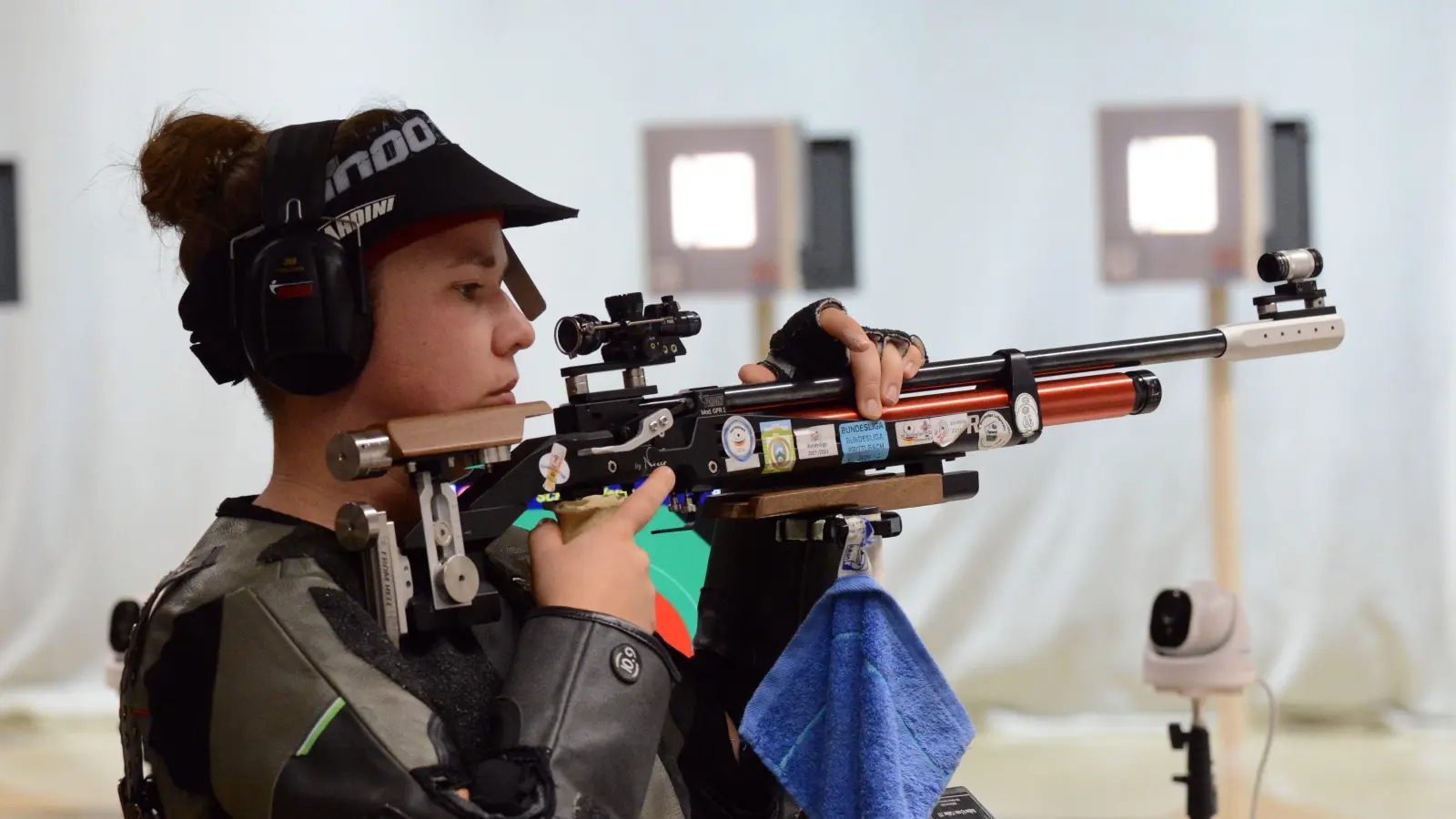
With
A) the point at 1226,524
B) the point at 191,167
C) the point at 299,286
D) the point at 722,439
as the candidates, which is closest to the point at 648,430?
the point at 722,439

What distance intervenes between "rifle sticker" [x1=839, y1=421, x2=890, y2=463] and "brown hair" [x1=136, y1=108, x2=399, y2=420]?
43cm

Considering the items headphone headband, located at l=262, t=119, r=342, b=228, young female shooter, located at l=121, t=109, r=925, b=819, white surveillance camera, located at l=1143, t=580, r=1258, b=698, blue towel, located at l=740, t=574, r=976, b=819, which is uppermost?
headphone headband, located at l=262, t=119, r=342, b=228

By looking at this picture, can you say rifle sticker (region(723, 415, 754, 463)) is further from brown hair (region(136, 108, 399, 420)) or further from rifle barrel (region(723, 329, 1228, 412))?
brown hair (region(136, 108, 399, 420))

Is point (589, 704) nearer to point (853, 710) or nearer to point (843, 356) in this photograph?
point (853, 710)

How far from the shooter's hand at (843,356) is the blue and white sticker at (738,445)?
0.11m

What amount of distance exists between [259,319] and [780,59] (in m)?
2.59

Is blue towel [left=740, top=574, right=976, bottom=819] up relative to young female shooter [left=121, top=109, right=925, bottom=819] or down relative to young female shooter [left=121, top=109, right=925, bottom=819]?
down

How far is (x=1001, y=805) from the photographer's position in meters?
3.03

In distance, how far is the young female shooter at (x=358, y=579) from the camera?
0.92 meters

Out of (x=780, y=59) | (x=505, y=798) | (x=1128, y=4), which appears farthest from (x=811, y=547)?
(x=1128, y=4)

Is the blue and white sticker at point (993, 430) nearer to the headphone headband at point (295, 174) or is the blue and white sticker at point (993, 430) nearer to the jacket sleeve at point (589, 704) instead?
the jacket sleeve at point (589, 704)

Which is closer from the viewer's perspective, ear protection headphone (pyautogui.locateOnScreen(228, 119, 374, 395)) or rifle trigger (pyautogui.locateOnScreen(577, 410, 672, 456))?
ear protection headphone (pyautogui.locateOnScreen(228, 119, 374, 395))

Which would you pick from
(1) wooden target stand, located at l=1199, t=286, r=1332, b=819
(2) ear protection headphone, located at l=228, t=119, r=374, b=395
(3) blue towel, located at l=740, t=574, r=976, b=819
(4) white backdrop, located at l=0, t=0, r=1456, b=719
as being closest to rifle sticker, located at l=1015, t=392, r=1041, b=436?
(3) blue towel, located at l=740, t=574, r=976, b=819

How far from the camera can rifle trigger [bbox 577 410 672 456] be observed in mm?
1109
